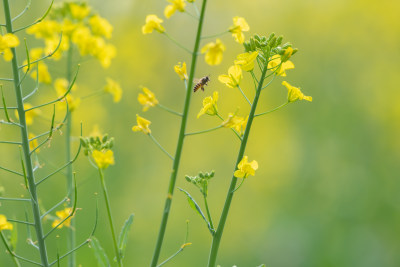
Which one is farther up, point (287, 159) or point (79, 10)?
point (287, 159)

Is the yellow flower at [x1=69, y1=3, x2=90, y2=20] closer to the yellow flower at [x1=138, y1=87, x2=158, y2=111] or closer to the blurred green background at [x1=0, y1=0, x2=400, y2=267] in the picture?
the blurred green background at [x1=0, y1=0, x2=400, y2=267]

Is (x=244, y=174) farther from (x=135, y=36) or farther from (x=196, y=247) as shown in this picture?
(x=135, y=36)

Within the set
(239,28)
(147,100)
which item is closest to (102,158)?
(147,100)

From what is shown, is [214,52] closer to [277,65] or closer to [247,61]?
[247,61]

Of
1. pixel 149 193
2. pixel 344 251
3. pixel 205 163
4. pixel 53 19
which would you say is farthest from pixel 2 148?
pixel 344 251

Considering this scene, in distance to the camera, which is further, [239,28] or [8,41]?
[239,28]

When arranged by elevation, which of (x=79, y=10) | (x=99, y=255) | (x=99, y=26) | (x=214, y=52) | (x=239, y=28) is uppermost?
(x=79, y=10)
